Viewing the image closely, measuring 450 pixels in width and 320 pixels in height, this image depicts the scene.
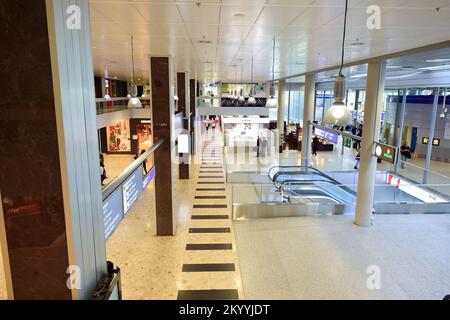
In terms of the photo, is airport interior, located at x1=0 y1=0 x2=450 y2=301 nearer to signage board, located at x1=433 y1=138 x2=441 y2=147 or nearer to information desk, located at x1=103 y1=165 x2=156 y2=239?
information desk, located at x1=103 y1=165 x2=156 y2=239

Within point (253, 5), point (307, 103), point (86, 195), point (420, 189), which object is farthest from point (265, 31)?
point (307, 103)

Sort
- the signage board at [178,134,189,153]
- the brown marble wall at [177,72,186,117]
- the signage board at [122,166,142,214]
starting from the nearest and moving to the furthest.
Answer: the signage board at [122,166,142,214] < the signage board at [178,134,189,153] < the brown marble wall at [177,72,186,117]

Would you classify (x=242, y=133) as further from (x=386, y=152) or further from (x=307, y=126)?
(x=386, y=152)

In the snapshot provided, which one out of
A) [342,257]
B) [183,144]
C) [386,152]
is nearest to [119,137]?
[183,144]

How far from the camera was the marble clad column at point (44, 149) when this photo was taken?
5.00ft

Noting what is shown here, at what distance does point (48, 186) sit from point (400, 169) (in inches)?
628

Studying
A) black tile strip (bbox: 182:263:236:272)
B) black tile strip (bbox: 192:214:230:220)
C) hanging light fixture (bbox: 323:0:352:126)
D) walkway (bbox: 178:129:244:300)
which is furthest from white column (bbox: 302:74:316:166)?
hanging light fixture (bbox: 323:0:352:126)

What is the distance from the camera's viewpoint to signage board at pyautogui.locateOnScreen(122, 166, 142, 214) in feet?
13.0

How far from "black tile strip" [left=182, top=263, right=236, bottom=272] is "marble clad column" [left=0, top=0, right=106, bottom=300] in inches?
177

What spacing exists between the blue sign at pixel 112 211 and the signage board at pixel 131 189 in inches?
10.1

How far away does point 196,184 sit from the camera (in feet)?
40.1

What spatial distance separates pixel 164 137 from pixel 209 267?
3250mm
